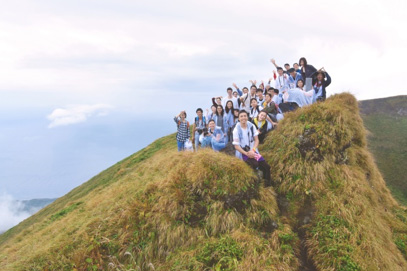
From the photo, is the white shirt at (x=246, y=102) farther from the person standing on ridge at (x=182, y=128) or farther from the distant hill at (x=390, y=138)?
the distant hill at (x=390, y=138)

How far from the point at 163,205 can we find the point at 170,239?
1.12m

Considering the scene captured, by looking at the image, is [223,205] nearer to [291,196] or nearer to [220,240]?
[220,240]

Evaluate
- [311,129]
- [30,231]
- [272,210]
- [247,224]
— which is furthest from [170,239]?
[30,231]

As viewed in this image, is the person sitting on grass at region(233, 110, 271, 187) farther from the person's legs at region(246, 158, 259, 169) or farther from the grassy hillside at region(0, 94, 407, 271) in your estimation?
the grassy hillside at region(0, 94, 407, 271)

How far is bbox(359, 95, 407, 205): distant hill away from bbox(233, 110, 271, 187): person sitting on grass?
31959 millimetres

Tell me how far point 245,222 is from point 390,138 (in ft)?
194

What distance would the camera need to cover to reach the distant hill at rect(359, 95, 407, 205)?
3862 centimetres

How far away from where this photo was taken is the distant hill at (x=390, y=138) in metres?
38.6

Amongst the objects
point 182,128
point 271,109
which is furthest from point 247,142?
point 182,128

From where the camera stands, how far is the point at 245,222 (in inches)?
299

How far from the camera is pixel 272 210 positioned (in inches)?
316

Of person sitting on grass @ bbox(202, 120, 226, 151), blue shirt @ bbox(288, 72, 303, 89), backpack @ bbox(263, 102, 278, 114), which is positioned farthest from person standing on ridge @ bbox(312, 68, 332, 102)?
person sitting on grass @ bbox(202, 120, 226, 151)

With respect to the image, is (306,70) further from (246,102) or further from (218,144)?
Result: (218,144)

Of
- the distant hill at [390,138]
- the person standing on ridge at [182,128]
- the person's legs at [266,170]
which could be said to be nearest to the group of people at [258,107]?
the person standing on ridge at [182,128]
